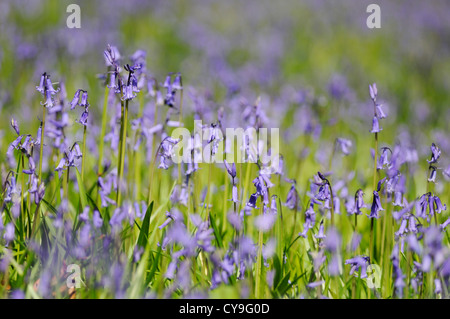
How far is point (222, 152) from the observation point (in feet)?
9.50

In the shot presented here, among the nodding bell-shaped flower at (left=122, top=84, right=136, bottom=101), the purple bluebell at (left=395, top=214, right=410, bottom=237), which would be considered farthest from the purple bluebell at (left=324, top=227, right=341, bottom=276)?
the nodding bell-shaped flower at (left=122, top=84, right=136, bottom=101)

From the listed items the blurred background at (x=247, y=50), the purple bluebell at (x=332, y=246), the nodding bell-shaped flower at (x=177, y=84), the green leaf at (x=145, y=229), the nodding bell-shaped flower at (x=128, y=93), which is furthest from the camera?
the blurred background at (x=247, y=50)

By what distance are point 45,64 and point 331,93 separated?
12.3ft

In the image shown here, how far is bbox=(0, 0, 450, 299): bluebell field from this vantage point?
2516 mm

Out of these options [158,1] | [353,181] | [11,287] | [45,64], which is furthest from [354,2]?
[11,287]

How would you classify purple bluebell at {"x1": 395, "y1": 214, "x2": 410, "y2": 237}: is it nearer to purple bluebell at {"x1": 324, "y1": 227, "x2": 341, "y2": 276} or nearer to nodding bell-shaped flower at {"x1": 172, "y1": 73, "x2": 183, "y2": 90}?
purple bluebell at {"x1": 324, "y1": 227, "x2": 341, "y2": 276}

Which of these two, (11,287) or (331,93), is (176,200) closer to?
(11,287)

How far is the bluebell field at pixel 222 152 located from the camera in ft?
8.25

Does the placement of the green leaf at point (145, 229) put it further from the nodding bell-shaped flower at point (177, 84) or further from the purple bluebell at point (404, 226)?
the purple bluebell at point (404, 226)

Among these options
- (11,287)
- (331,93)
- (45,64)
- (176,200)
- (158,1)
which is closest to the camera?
(11,287)

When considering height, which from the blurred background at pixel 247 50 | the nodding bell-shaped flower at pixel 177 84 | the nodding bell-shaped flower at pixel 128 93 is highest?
the blurred background at pixel 247 50

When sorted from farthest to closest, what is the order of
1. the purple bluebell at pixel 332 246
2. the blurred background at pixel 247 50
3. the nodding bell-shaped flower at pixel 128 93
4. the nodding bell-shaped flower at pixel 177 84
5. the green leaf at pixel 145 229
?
the blurred background at pixel 247 50
the nodding bell-shaped flower at pixel 177 84
the green leaf at pixel 145 229
the nodding bell-shaped flower at pixel 128 93
the purple bluebell at pixel 332 246

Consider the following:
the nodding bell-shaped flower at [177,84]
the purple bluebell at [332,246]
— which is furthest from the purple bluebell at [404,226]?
the nodding bell-shaped flower at [177,84]
